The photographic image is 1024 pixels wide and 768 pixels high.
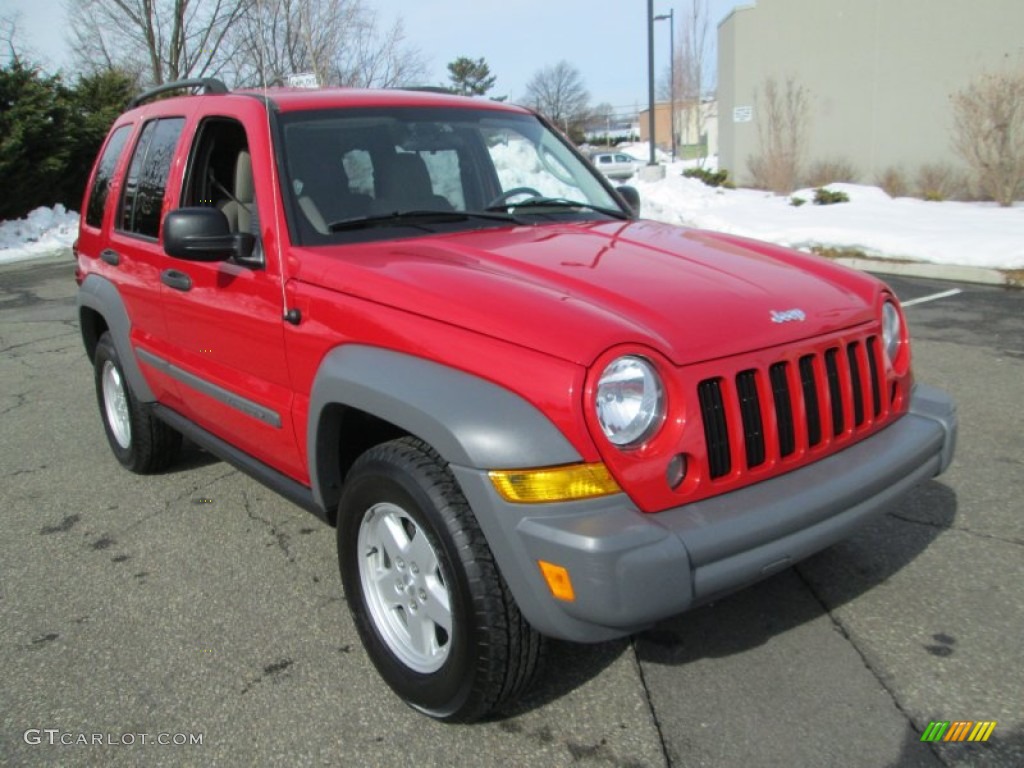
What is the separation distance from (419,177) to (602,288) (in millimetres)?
1212

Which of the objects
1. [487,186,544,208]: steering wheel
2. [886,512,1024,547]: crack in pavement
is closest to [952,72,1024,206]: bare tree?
[886,512,1024,547]: crack in pavement

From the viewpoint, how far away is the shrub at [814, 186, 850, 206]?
16.9m

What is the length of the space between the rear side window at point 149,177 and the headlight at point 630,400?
2579 mm

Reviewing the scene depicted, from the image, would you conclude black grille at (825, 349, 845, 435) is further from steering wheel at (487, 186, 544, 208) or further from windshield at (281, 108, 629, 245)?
steering wheel at (487, 186, 544, 208)

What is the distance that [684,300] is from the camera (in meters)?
2.45

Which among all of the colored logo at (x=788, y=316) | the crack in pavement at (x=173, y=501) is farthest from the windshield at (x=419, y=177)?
the crack in pavement at (x=173, y=501)

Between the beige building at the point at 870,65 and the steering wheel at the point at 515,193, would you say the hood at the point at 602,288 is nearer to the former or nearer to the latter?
the steering wheel at the point at 515,193

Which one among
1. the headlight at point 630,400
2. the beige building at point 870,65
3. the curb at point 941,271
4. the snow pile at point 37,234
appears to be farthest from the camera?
the beige building at point 870,65

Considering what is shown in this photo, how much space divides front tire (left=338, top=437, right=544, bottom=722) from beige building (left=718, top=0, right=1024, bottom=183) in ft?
62.6

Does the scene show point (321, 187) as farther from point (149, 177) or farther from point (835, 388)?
point (835, 388)

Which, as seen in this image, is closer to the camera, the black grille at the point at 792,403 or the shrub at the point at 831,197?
the black grille at the point at 792,403

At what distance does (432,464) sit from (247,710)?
1020mm

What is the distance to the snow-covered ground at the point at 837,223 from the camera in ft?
34.4

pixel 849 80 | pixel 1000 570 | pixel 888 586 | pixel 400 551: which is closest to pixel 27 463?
pixel 400 551
